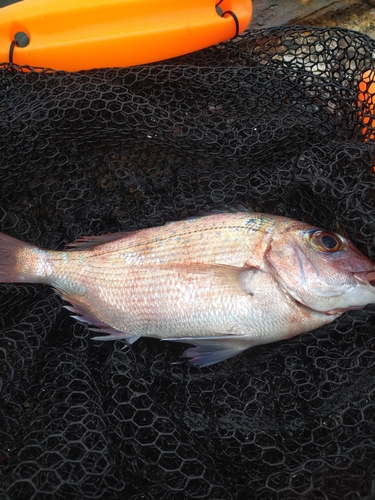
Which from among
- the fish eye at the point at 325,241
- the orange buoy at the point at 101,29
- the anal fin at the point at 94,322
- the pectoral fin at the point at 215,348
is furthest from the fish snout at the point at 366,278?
the orange buoy at the point at 101,29

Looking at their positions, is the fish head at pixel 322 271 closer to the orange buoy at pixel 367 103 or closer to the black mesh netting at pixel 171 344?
the black mesh netting at pixel 171 344

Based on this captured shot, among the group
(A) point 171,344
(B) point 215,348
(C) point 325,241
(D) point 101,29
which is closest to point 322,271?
(C) point 325,241

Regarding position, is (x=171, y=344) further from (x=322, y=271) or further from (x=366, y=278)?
(x=366, y=278)

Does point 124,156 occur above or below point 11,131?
below

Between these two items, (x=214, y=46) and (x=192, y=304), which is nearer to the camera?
(x=192, y=304)

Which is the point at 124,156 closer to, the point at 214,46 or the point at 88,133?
the point at 88,133

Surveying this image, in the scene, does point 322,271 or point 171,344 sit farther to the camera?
point 171,344

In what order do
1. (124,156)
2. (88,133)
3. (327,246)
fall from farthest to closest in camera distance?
(124,156), (88,133), (327,246)

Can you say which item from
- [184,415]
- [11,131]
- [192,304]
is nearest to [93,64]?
[11,131]
